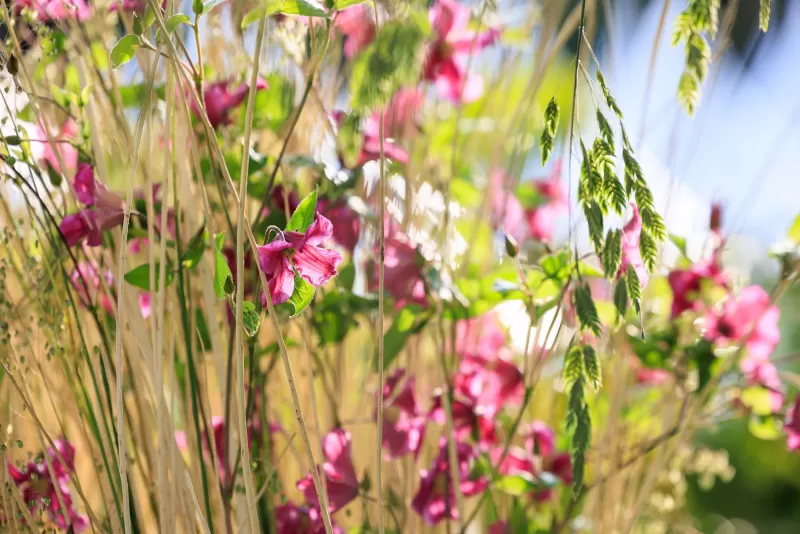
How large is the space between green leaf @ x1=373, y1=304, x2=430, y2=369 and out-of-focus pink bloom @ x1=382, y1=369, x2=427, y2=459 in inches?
1.7

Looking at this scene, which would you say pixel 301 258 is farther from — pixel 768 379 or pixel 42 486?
pixel 768 379

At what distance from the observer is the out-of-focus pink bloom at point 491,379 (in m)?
0.63

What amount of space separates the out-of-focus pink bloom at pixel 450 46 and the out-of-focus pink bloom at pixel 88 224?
0.96 ft

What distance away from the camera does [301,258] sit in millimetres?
353

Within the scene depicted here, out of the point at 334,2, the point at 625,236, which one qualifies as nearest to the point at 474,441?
the point at 625,236

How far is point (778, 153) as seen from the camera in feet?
2.23

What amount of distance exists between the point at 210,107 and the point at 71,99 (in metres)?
0.09

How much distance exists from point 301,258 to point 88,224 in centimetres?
16

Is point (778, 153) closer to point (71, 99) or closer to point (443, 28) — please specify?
point (443, 28)

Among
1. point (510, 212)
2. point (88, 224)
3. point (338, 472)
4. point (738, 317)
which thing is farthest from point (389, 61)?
point (510, 212)

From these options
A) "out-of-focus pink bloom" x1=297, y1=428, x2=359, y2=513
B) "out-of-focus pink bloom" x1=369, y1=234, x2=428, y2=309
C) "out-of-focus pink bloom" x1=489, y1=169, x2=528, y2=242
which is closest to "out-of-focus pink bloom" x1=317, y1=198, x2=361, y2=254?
"out-of-focus pink bloom" x1=369, y1=234, x2=428, y2=309

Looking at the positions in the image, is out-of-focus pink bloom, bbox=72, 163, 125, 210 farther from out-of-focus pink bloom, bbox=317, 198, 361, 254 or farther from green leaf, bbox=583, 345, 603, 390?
green leaf, bbox=583, 345, 603, 390

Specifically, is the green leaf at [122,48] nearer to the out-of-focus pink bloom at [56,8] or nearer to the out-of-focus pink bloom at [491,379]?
the out-of-focus pink bloom at [56,8]

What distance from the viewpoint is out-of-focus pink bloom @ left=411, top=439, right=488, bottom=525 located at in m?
0.58
